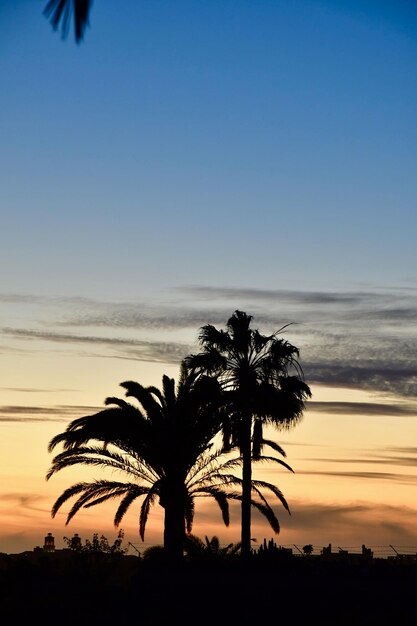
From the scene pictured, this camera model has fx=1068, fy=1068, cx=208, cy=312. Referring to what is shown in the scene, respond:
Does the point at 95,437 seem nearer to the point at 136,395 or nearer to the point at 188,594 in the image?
the point at 136,395

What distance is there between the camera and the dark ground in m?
29.3

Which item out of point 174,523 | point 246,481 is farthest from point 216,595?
point 246,481

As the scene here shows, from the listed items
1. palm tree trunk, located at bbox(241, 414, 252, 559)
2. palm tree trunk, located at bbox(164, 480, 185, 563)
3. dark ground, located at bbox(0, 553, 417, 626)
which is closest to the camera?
dark ground, located at bbox(0, 553, 417, 626)

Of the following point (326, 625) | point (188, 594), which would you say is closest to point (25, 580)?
point (188, 594)

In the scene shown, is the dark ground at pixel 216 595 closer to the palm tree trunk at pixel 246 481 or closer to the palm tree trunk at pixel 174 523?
the palm tree trunk at pixel 174 523

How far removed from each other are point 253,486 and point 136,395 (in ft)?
20.3

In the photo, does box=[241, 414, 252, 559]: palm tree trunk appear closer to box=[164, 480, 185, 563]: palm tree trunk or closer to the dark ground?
box=[164, 480, 185, 563]: palm tree trunk

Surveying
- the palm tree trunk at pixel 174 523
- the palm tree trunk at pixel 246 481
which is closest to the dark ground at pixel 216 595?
the palm tree trunk at pixel 174 523

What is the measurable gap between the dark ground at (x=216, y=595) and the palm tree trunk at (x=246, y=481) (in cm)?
628

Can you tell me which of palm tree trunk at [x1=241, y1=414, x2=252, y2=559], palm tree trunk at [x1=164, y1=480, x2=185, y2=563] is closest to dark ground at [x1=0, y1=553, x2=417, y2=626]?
palm tree trunk at [x1=164, y1=480, x2=185, y2=563]

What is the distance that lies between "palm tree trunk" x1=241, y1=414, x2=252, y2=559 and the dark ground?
6284mm

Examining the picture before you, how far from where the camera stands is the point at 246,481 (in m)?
42.3

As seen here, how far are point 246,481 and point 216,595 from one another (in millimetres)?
11471

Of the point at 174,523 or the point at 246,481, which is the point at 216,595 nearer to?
the point at 174,523
